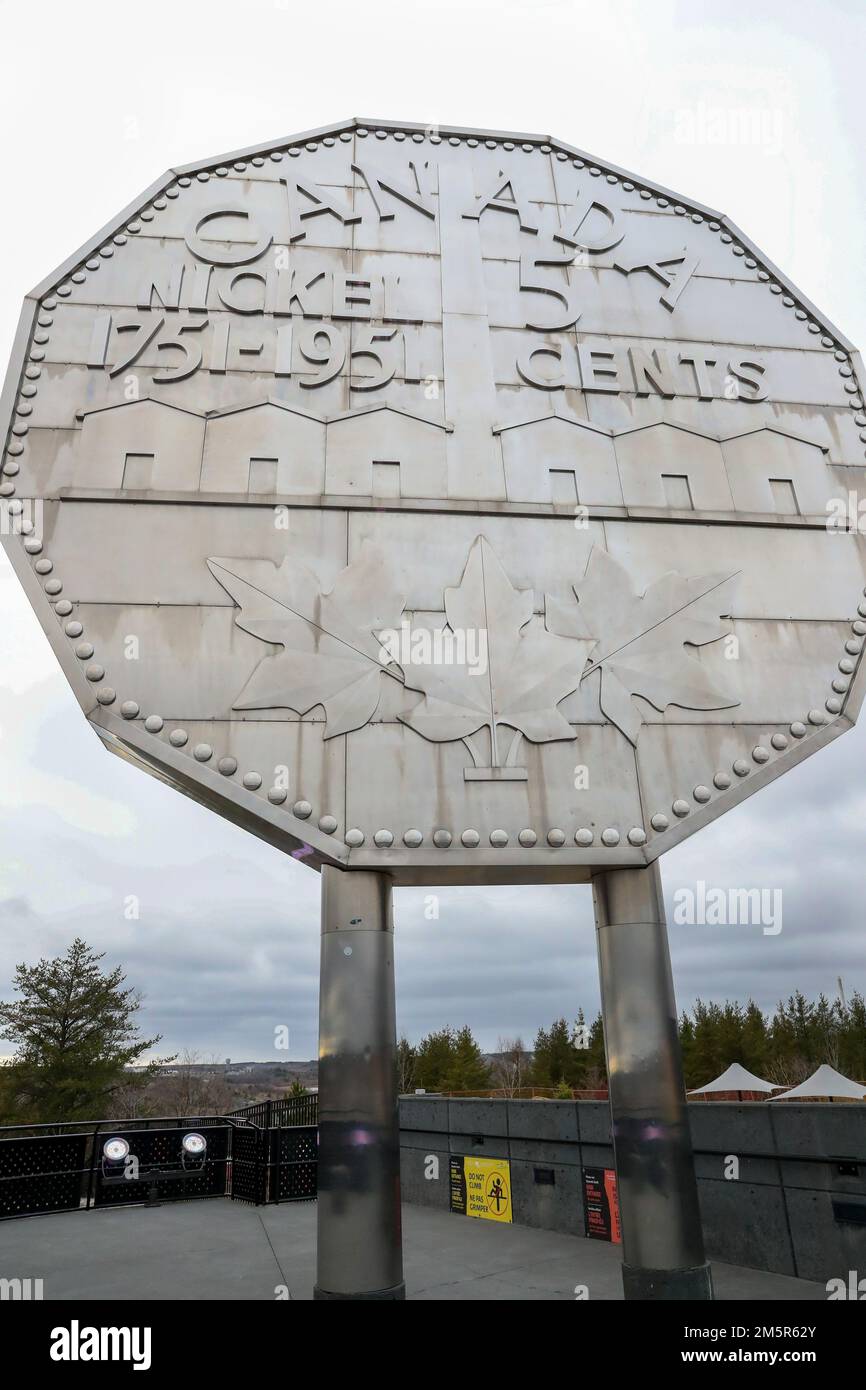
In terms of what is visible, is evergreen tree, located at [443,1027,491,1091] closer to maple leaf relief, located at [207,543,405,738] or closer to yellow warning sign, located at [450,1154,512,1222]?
yellow warning sign, located at [450,1154,512,1222]

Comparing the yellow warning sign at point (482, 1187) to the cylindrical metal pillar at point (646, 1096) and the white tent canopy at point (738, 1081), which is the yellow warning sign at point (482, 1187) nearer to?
the cylindrical metal pillar at point (646, 1096)

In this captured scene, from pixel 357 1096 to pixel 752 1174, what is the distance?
5067 mm

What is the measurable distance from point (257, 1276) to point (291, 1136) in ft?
18.7

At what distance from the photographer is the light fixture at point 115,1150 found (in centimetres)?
1268

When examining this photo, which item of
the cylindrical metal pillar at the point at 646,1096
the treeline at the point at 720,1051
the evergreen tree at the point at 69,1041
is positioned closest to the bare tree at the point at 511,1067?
the treeline at the point at 720,1051

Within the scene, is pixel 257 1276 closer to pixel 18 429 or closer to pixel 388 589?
pixel 388 589

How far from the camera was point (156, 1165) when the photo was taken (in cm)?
1320

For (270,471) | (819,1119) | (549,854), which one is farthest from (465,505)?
(819,1119)

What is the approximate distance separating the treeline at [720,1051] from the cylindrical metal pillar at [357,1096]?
49340 mm

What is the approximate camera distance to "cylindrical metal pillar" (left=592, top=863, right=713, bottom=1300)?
5.61 metres

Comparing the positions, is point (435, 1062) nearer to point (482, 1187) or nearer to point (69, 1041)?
point (69, 1041)

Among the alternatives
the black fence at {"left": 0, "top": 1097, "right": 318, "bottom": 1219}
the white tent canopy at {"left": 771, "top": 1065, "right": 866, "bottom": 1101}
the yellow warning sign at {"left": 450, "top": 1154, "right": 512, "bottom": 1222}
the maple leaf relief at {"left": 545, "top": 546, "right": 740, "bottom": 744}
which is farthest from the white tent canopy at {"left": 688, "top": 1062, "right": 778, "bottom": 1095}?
the maple leaf relief at {"left": 545, "top": 546, "right": 740, "bottom": 744}

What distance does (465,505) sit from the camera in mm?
7488
